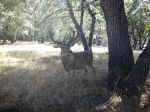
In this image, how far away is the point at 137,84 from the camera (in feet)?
21.9

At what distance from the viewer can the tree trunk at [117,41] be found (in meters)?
6.90

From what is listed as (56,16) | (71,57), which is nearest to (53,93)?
(71,57)

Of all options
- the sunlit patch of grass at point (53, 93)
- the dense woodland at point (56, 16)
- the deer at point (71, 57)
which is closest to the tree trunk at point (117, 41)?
the sunlit patch of grass at point (53, 93)

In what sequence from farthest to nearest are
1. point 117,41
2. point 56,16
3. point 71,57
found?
point 56,16 → point 71,57 → point 117,41

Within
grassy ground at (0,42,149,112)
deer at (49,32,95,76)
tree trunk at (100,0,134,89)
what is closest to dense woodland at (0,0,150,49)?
tree trunk at (100,0,134,89)

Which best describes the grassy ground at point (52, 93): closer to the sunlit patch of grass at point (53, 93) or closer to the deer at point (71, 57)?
the sunlit patch of grass at point (53, 93)

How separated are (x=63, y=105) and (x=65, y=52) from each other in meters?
2.72

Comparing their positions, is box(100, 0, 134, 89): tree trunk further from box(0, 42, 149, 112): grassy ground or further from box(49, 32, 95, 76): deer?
box(49, 32, 95, 76): deer

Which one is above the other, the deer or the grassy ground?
the deer

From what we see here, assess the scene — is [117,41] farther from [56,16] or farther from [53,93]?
[56,16]

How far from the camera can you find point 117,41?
277 inches

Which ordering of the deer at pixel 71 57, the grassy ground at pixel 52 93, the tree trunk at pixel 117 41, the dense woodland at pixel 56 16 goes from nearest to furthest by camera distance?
1. the grassy ground at pixel 52 93
2. the tree trunk at pixel 117 41
3. the deer at pixel 71 57
4. the dense woodland at pixel 56 16

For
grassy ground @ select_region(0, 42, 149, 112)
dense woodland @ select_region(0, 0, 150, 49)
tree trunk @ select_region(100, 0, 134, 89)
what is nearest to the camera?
grassy ground @ select_region(0, 42, 149, 112)

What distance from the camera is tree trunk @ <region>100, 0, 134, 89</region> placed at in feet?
22.6
